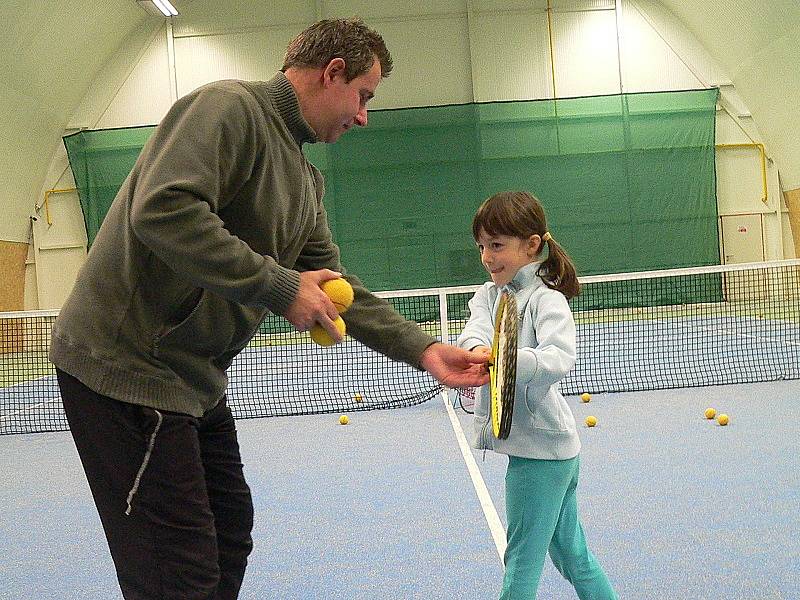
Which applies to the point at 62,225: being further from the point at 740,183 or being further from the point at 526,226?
the point at 526,226

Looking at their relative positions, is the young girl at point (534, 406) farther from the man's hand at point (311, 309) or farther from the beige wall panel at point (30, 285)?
the beige wall panel at point (30, 285)

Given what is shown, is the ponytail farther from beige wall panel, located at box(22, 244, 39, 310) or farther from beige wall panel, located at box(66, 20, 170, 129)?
beige wall panel, located at box(22, 244, 39, 310)

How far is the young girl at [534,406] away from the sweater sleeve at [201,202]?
0.68m

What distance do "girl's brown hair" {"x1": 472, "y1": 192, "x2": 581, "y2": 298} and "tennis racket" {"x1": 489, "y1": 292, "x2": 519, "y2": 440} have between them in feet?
0.81

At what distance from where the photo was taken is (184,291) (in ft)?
5.88

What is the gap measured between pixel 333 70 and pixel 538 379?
2.66 feet

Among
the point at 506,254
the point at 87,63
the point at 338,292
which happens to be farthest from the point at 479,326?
the point at 87,63

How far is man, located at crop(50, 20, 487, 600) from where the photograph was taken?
166 cm

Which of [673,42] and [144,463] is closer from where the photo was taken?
[144,463]

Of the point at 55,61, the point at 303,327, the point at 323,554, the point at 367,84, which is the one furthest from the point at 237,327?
the point at 55,61

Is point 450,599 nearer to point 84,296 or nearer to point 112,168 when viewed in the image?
point 84,296

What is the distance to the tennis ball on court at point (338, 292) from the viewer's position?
1841 mm

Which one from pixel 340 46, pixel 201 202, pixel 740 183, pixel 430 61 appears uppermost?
pixel 430 61

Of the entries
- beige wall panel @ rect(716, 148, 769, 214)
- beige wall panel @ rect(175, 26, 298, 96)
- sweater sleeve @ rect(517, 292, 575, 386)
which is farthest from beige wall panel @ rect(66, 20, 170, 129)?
sweater sleeve @ rect(517, 292, 575, 386)
